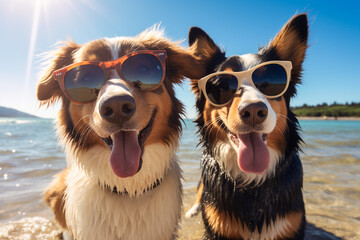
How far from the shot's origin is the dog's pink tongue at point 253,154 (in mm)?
2000

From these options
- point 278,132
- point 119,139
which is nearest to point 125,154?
point 119,139

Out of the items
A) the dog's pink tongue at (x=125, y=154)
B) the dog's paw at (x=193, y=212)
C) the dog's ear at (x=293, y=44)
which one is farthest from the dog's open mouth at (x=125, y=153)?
the dog's paw at (x=193, y=212)

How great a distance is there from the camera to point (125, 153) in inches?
68.0

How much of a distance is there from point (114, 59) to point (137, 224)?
57.8 inches

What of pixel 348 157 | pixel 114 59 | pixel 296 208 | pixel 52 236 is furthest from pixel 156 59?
pixel 348 157

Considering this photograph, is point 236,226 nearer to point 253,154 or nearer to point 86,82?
point 253,154

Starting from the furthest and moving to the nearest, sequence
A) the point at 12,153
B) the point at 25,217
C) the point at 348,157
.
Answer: the point at 12,153, the point at 348,157, the point at 25,217

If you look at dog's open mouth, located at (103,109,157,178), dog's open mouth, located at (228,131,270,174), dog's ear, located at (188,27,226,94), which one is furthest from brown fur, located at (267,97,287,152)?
dog's open mouth, located at (103,109,157,178)

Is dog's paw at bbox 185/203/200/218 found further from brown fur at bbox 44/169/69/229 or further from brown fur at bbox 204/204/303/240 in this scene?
brown fur at bbox 44/169/69/229

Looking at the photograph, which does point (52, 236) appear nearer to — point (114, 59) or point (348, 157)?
point (114, 59)

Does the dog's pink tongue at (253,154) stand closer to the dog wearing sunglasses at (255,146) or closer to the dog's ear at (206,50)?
the dog wearing sunglasses at (255,146)

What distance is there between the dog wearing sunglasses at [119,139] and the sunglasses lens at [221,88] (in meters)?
0.36

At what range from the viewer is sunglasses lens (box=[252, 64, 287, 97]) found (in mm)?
2188

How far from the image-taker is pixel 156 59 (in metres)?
1.95
